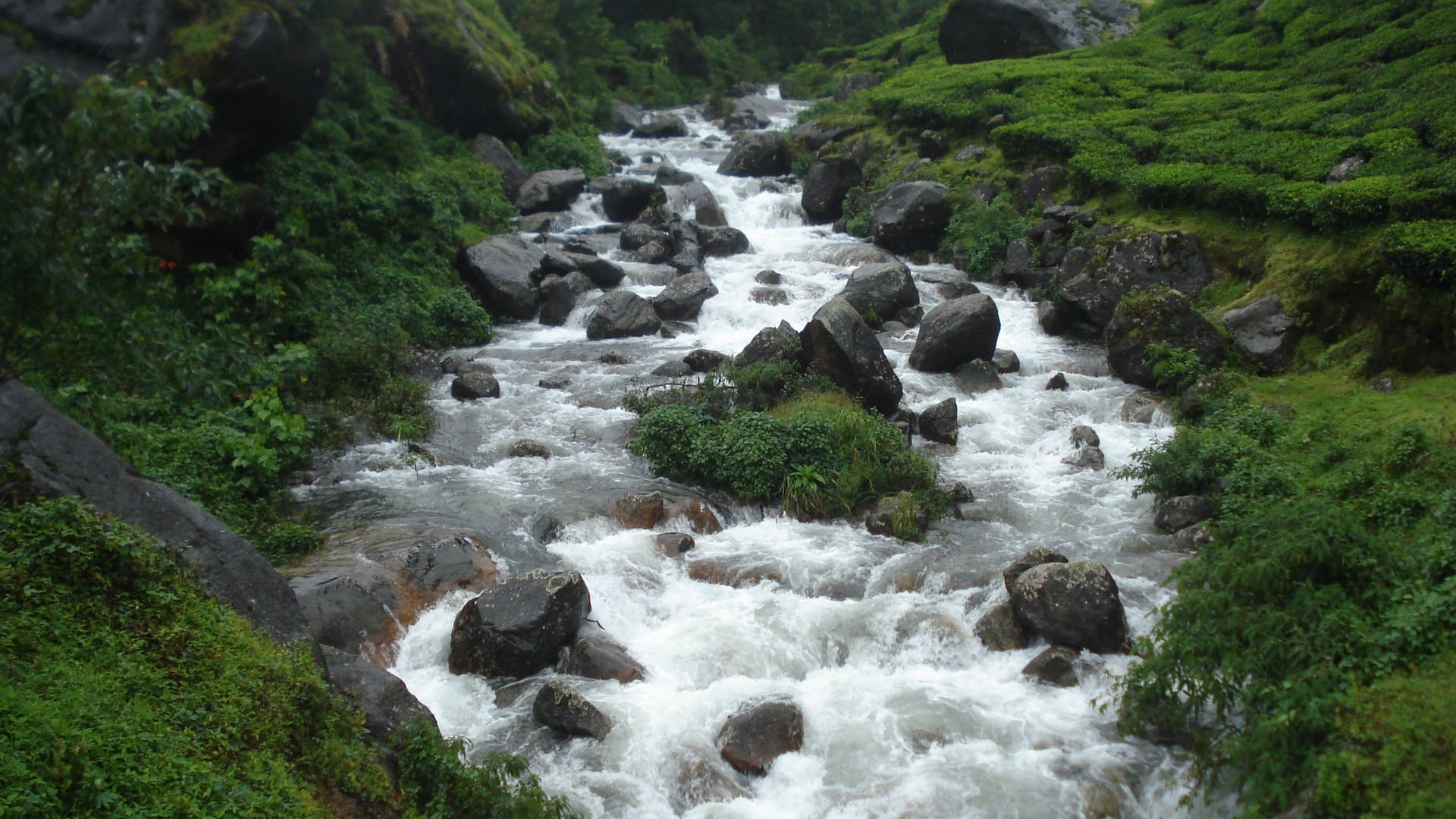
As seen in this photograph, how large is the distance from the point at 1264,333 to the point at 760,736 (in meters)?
12.8

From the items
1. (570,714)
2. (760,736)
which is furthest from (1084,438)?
(570,714)

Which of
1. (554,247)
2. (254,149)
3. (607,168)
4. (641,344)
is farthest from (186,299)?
(607,168)

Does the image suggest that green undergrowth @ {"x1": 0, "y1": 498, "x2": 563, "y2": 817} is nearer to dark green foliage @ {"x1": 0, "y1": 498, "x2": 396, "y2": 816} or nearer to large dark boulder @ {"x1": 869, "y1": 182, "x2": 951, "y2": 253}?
dark green foliage @ {"x1": 0, "y1": 498, "x2": 396, "y2": 816}

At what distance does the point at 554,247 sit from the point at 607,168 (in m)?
9.95

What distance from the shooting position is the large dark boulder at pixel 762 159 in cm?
3378

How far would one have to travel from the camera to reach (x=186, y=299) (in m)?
15.4

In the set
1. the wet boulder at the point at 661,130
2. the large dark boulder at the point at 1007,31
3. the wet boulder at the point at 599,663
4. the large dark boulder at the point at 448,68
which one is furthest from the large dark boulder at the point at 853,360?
the wet boulder at the point at 661,130

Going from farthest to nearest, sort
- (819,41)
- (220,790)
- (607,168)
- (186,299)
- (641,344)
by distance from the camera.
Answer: (819,41) < (607,168) < (641,344) < (186,299) < (220,790)

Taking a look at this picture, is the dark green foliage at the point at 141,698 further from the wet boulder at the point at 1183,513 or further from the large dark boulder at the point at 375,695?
the wet boulder at the point at 1183,513

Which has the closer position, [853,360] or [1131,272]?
[853,360]

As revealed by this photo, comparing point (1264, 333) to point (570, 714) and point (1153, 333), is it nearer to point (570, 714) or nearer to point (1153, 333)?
point (1153, 333)

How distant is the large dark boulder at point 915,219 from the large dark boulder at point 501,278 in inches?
381

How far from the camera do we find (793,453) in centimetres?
1414

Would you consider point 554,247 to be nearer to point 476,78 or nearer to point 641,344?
point 641,344
